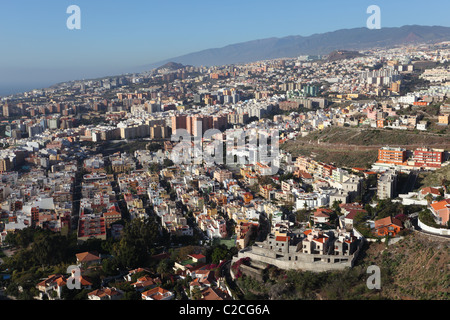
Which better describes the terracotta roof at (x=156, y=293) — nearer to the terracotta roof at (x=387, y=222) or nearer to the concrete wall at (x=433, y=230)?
the terracotta roof at (x=387, y=222)

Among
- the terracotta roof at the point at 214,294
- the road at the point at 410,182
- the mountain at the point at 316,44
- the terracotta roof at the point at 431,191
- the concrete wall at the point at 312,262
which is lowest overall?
the terracotta roof at the point at 214,294

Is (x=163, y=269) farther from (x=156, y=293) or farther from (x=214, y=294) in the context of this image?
(x=214, y=294)

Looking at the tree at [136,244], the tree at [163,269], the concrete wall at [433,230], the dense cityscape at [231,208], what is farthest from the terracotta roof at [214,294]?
the concrete wall at [433,230]

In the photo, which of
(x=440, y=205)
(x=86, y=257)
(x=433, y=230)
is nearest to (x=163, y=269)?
(x=86, y=257)

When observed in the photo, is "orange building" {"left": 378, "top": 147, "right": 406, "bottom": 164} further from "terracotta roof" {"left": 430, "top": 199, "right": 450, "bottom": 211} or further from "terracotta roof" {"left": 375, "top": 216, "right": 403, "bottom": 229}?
"terracotta roof" {"left": 375, "top": 216, "right": 403, "bottom": 229}

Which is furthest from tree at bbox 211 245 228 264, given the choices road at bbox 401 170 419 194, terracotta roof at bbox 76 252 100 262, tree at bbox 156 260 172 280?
road at bbox 401 170 419 194
